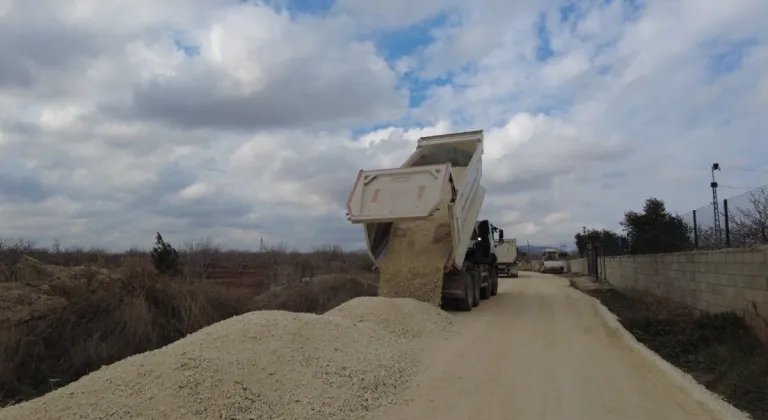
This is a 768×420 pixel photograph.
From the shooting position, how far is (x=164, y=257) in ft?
56.1

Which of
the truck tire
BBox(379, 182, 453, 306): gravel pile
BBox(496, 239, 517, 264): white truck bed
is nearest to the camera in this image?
BBox(379, 182, 453, 306): gravel pile

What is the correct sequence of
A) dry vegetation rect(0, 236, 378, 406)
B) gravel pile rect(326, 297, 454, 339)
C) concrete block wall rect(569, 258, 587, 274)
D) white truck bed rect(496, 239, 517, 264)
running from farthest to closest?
concrete block wall rect(569, 258, 587, 274) → white truck bed rect(496, 239, 517, 264) → gravel pile rect(326, 297, 454, 339) → dry vegetation rect(0, 236, 378, 406)

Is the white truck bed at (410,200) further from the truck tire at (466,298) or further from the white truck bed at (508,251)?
the white truck bed at (508,251)

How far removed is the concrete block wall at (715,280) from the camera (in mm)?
9656

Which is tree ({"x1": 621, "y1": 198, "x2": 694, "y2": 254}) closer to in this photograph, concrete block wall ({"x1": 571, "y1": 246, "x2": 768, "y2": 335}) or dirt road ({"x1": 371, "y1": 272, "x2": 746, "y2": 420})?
concrete block wall ({"x1": 571, "y1": 246, "x2": 768, "y2": 335})

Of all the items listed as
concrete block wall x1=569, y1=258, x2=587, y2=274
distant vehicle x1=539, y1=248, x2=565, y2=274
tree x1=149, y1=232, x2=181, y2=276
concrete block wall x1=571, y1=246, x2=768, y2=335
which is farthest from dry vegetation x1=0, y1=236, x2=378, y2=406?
distant vehicle x1=539, y1=248, x2=565, y2=274

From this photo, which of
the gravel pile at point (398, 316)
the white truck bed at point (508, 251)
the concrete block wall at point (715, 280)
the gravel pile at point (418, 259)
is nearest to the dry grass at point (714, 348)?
the concrete block wall at point (715, 280)

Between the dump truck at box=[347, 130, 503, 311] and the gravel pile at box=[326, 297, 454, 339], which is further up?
the dump truck at box=[347, 130, 503, 311]

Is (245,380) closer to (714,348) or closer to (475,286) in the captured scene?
(714,348)

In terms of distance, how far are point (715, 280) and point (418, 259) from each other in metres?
6.85

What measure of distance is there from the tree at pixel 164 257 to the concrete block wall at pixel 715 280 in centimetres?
1344

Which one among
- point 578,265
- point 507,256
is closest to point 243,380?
point 507,256

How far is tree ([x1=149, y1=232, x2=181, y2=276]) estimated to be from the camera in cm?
1650

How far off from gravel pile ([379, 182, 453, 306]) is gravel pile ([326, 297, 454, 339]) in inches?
64.9
